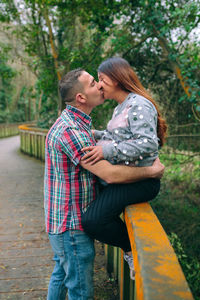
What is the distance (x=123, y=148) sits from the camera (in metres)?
1.67

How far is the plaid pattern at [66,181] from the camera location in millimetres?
1779

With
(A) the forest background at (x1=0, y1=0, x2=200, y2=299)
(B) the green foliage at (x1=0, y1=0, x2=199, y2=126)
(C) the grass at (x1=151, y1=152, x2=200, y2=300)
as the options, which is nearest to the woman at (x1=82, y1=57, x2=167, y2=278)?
(A) the forest background at (x1=0, y1=0, x2=200, y2=299)

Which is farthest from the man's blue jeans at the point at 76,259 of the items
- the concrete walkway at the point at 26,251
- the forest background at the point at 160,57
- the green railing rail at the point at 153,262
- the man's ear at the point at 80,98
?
the forest background at the point at 160,57

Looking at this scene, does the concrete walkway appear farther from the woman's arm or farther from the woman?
the woman's arm

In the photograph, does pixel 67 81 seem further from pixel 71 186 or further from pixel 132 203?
pixel 132 203

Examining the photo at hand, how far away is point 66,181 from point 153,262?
0.87 m

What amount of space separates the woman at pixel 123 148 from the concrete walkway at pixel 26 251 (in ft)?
4.91

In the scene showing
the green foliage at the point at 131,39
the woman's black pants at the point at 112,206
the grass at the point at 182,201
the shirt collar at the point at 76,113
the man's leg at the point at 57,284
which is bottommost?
the grass at the point at 182,201

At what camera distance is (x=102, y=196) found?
179 cm

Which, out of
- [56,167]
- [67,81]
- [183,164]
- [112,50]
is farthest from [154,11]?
[56,167]

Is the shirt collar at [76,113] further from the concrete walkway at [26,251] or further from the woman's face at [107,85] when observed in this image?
the concrete walkway at [26,251]

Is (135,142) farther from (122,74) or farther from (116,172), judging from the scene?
(122,74)

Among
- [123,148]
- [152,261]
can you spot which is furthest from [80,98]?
[152,261]

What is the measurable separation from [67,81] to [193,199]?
6.78 m
